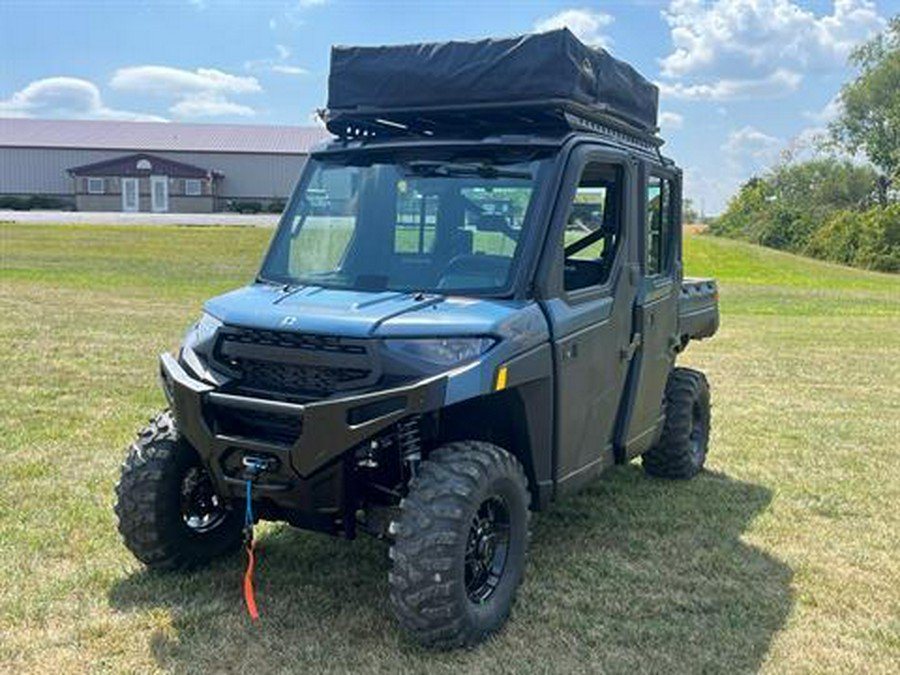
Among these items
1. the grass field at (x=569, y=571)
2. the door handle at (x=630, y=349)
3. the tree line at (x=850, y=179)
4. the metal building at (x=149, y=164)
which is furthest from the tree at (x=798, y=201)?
the door handle at (x=630, y=349)

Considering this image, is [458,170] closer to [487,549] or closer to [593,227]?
[593,227]

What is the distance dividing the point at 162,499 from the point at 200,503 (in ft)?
1.16

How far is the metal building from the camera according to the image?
212 feet

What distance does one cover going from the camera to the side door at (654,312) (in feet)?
18.1

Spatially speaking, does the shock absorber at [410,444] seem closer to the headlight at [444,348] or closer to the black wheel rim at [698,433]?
the headlight at [444,348]

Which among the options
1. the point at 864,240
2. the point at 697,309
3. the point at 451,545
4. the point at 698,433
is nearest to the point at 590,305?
the point at 451,545

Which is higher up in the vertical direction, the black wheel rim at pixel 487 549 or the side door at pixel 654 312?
the side door at pixel 654 312

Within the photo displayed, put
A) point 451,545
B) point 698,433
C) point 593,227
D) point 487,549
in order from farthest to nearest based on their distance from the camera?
point 698,433 → point 593,227 → point 487,549 → point 451,545

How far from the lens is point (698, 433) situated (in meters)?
7.18

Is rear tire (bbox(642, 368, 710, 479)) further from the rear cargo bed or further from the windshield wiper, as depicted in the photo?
the windshield wiper

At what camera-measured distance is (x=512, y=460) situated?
4.32 metres

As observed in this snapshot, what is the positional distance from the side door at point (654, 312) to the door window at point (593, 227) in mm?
321

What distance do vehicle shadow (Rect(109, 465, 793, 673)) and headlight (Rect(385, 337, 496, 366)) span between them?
1215 mm

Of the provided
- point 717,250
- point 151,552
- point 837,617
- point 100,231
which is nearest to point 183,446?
point 151,552
